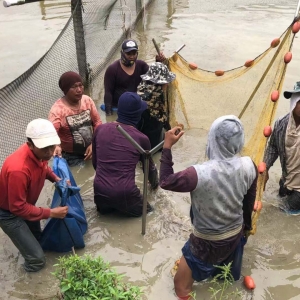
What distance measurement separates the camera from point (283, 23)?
11.4 metres

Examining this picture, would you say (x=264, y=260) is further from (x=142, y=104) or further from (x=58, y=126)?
(x=58, y=126)

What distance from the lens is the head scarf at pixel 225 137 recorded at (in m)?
2.59

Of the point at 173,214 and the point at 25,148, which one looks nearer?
the point at 25,148

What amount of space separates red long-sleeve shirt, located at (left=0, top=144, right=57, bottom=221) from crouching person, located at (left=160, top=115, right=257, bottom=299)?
1133mm

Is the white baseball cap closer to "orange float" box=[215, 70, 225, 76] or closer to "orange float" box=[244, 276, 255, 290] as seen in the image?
"orange float" box=[244, 276, 255, 290]

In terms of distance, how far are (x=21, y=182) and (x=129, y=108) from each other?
4.49ft

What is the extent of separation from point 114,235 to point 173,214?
0.73m

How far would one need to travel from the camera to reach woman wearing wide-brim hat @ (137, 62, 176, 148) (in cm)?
488

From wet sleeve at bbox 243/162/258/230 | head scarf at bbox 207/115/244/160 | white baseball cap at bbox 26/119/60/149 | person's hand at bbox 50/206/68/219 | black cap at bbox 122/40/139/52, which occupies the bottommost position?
person's hand at bbox 50/206/68/219

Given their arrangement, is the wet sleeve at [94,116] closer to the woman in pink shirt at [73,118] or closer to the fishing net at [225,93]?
the woman in pink shirt at [73,118]

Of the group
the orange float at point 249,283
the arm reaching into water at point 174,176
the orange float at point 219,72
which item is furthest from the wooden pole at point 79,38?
the orange float at point 249,283

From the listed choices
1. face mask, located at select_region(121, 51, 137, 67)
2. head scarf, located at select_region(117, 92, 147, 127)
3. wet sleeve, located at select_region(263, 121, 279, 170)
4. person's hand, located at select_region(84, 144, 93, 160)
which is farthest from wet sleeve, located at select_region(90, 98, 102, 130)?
wet sleeve, located at select_region(263, 121, 279, 170)

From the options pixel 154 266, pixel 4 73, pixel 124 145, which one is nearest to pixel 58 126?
pixel 124 145

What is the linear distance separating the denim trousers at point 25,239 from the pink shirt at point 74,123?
1.55 meters
